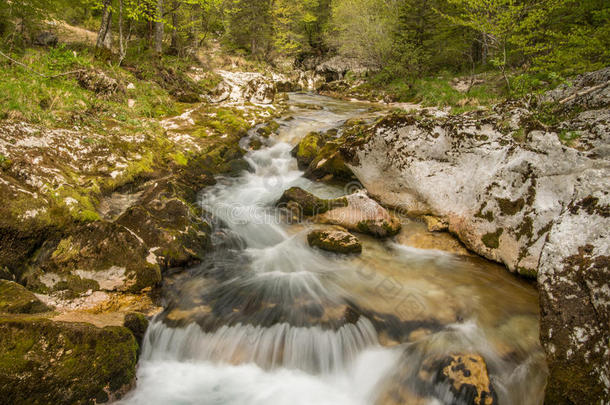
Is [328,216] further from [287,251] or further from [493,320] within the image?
[493,320]

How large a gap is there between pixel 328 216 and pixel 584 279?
4917mm

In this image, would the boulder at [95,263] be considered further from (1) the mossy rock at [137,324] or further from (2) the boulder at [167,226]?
(1) the mossy rock at [137,324]

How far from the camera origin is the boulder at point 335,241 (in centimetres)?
627

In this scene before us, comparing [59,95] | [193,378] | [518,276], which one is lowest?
[193,378]

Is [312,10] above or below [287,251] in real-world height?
above

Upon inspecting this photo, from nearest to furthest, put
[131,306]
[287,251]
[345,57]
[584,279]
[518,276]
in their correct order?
[584,279] → [131,306] → [518,276] → [287,251] → [345,57]

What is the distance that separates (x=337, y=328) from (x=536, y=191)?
4.44 meters

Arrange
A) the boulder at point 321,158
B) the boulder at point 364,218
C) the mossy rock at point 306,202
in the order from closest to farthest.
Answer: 1. the boulder at point 364,218
2. the mossy rock at point 306,202
3. the boulder at point 321,158

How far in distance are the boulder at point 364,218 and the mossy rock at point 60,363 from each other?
4941mm

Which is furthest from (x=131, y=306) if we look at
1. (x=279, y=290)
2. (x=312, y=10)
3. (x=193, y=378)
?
(x=312, y=10)

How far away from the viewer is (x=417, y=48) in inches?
808

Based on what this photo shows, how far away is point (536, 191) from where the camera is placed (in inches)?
209

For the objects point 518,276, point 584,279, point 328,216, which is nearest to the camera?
point 584,279

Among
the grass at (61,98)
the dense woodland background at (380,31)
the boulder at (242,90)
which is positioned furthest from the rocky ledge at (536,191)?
the boulder at (242,90)
